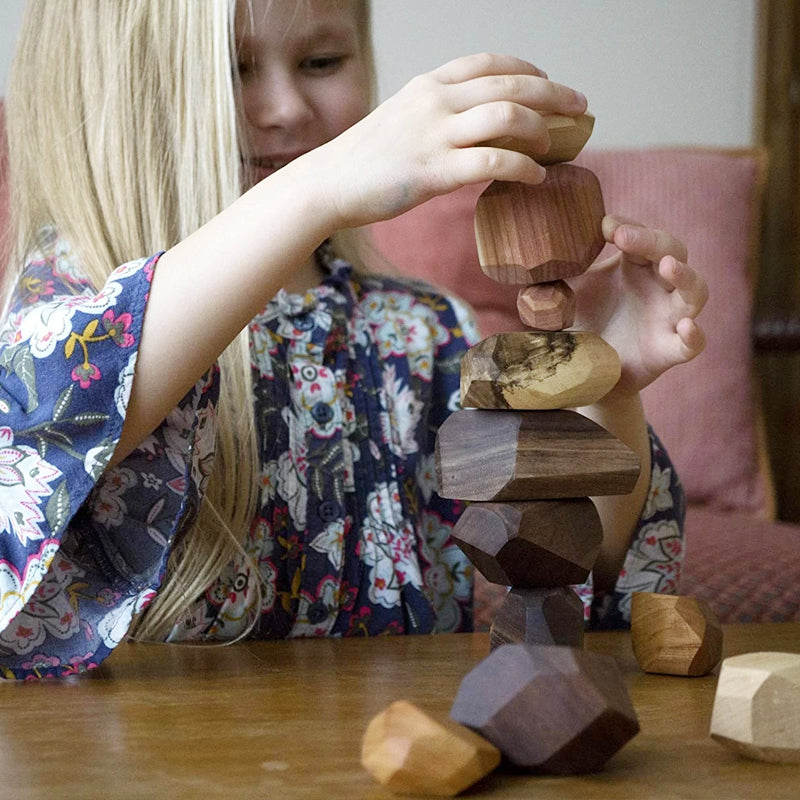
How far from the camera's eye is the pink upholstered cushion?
1.49 meters

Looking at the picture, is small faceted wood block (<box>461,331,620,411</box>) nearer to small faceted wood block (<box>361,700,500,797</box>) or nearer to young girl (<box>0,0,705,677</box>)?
young girl (<box>0,0,705,677</box>)

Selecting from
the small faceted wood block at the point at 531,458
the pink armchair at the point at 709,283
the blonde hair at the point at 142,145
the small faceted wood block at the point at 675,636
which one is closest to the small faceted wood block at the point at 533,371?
the small faceted wood block at the point at 531,458

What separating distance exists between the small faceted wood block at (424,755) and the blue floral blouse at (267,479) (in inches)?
10.7

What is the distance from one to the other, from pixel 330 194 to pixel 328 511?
0.34m

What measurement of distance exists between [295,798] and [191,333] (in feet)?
0.99

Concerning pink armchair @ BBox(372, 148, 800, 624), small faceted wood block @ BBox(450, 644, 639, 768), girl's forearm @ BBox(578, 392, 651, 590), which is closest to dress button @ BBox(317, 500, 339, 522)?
girl's forearm @ BBox(578, 392, 651, 590)

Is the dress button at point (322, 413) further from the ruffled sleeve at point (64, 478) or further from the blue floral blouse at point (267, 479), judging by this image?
the ruffled sleeve at point (64, 478)

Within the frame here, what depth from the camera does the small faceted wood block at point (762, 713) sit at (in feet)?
1.24

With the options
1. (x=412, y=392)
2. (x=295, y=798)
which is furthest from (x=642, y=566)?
(x=295, y=798)

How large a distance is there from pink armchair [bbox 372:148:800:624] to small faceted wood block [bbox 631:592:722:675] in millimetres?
801

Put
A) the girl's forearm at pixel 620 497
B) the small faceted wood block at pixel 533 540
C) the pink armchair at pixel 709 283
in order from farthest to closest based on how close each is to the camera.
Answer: the pink armchair at pixel 709 283 < the girl's forearm at pixel 620 497 < the small faceted wood block at pixel 533 540

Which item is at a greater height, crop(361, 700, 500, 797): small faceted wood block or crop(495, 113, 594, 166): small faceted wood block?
crop(495, 113, 594, 166): small faceted wood block

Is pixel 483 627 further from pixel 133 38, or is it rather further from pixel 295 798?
pixel 295 798

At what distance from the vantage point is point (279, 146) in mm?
843
